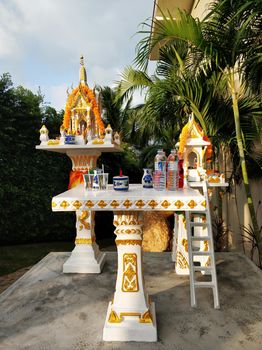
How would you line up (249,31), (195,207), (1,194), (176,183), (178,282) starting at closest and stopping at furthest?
(195,207)
(176,183)
(249,31)
(178,282)
(1,194)

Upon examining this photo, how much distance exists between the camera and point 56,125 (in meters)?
7.95

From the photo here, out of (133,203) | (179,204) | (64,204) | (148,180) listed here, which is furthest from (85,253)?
(179,204)

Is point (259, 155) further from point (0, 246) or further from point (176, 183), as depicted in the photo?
point (0, 246)

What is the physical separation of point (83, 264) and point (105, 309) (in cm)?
134

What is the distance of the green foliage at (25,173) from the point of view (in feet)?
23.8

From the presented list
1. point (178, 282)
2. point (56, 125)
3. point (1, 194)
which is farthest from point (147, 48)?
point (1, 194)

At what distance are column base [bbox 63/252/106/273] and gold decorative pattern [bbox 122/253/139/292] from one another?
1837 millimetres

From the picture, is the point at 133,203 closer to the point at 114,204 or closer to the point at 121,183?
the point at 114,204

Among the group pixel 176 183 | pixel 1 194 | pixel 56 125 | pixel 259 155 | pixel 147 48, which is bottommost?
pixel 1 194

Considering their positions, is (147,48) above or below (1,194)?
above

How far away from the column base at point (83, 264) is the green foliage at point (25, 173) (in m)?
3.43

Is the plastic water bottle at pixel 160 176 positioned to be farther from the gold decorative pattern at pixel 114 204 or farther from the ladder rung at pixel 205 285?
the ladder rung at pixel 205 285

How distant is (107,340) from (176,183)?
1.74 m

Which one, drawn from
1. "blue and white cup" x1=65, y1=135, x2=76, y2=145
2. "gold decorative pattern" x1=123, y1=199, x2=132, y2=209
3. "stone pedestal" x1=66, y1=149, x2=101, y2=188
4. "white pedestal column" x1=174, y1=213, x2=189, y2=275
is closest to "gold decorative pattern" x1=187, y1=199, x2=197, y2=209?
"gold decorative pattern" x1=123, y1=199, x2=132, y2=209
